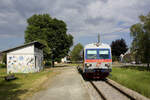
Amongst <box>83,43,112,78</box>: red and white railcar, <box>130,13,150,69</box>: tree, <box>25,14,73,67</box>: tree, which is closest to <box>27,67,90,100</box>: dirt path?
<box>83,43,112,78</box>: red and white railcar

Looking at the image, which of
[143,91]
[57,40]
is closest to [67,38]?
[57,40]

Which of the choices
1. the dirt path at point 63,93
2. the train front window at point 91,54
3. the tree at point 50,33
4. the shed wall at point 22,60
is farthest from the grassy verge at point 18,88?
the tree at point 50,33

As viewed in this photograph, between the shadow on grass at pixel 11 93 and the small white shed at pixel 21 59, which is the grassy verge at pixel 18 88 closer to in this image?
the shadow on grass at pixel 11 93

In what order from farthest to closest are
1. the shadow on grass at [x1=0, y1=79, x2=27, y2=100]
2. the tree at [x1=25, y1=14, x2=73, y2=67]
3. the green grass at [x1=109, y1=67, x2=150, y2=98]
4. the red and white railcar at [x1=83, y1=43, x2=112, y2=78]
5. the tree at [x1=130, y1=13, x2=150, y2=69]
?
1. the tree at [x1=25, y1=14, x2=73, y2=67]
2. the tree at [x1=130, y1=13, x2=150, y2=69]
3. the red and white railcar at [x1=83, y1=43, x2=112, y2=78]
4. the green grass at [x1=109, y1=67, x2=150, y2=98]
5. the shadow on grass at [x1=0, y1=79, x2=27, y2=100]

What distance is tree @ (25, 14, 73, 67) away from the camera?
35.8 m

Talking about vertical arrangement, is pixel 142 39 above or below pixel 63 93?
above

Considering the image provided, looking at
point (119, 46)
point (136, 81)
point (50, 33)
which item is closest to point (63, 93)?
point (136, 81)

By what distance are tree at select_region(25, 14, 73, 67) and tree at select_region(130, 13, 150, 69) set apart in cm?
1542

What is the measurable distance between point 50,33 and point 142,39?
61.6 feet

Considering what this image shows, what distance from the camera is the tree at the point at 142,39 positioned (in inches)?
1048

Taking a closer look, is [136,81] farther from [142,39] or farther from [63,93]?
[142,39]

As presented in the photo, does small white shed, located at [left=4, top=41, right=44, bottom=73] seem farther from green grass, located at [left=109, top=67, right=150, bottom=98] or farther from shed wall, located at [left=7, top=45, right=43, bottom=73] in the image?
green grass, located at [left=109, top=67, right=150, bottom=98]

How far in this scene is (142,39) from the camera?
27.3m

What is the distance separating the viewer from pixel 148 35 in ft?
86.7
